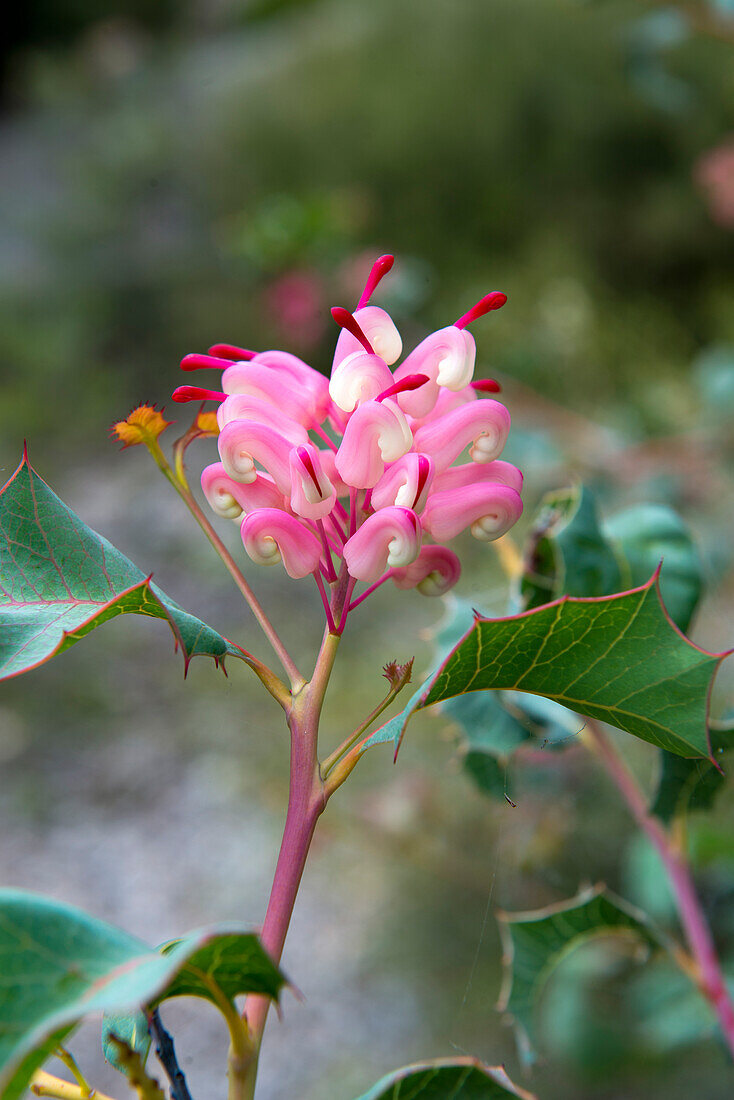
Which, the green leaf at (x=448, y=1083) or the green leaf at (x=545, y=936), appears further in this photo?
the green leaf at (x=545, y=936)

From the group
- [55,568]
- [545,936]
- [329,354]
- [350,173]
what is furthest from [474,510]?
[350,173]

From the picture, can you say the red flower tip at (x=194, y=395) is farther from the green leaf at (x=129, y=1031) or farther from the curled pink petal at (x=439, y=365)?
the green leaf at (x=129, y=1031)

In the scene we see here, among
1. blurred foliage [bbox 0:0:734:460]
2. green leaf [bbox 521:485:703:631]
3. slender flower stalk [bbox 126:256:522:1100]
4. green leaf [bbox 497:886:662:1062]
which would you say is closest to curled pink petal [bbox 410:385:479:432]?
slender flower stalk [bbox 126:256:522:1100]

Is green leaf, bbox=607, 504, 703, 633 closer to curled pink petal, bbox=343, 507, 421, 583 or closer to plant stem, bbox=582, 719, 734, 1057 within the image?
plant stem, bbox=582, 719, 734, 1057

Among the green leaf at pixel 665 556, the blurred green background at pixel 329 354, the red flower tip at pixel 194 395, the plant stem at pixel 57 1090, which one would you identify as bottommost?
the blurred green background at pixel 329 354

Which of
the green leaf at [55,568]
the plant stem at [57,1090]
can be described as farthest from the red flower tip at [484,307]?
the plant stem at [57,1090]

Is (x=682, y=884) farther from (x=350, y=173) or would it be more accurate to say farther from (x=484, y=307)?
(x=350, y=173)

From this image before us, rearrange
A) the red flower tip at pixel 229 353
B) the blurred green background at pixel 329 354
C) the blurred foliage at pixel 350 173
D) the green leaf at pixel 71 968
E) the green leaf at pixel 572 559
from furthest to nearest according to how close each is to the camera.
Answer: the blurred foliage at pixel 350 173 → the blurred green background at pixel 329 354 → the green leaf at pixel 572 559 → the red flower tip at pixel 229 353 → the green leaf at pixel 71 968
